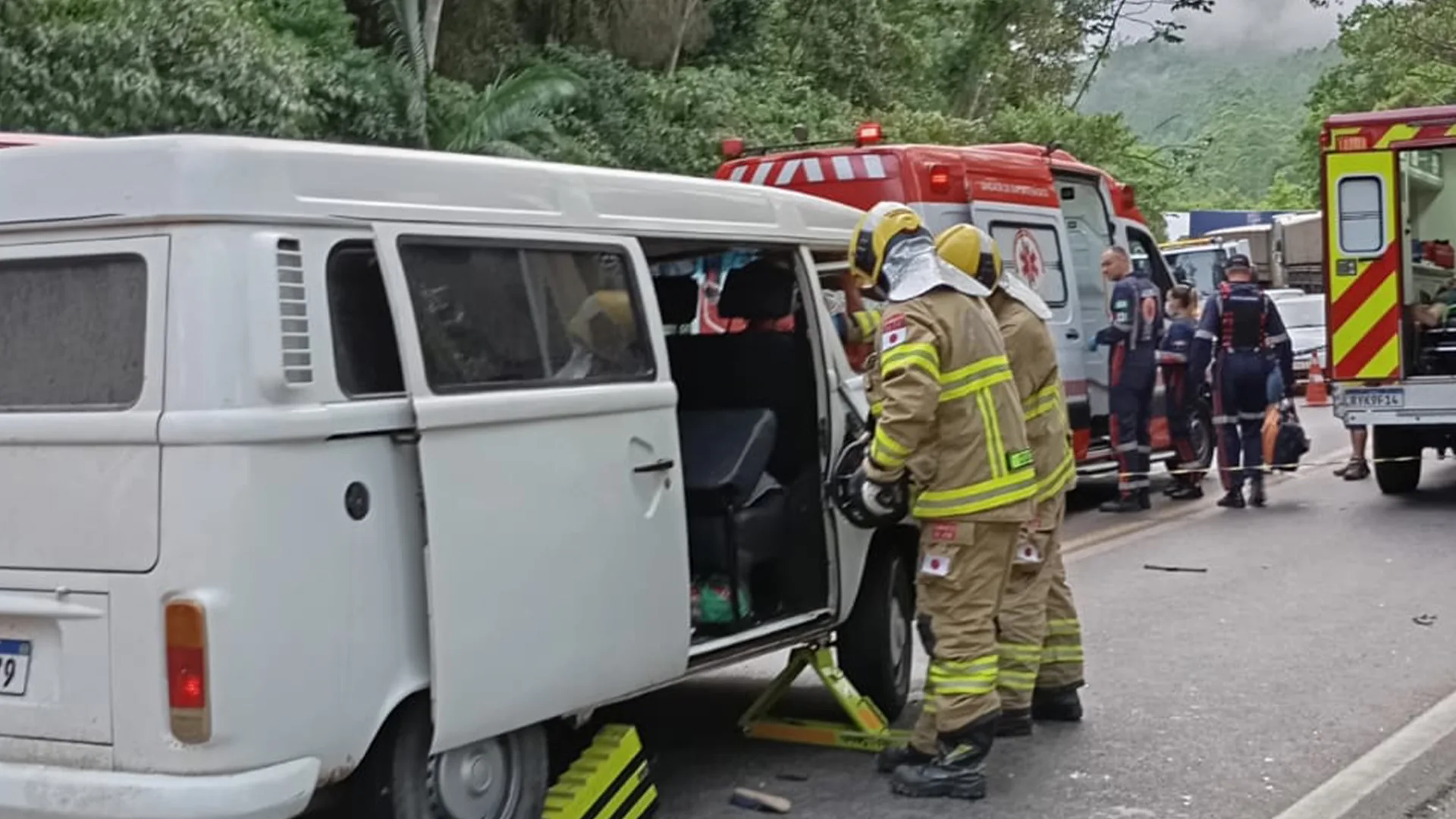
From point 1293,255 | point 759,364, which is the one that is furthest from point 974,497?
point 1293,255

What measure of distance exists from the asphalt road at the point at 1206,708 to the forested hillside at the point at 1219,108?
81.8ft

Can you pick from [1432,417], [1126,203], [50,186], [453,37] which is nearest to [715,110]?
[453,37]

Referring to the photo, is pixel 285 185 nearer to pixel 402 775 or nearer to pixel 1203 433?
pixel 402 775

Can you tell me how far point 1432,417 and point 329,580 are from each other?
10406 millimetres

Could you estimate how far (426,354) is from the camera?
15.0 feet

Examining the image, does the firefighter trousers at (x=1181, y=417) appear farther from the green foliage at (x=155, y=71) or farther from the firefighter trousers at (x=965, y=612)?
the firefighter trousers at (x=965, y=612)

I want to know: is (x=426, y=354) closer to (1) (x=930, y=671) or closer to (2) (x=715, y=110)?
(1) (x=930, y=671)

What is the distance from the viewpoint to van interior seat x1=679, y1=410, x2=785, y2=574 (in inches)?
242

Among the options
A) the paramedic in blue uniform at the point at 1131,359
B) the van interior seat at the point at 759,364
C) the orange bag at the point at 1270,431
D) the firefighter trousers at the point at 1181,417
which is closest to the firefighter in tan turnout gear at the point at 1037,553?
the van interior seat at the point at 759,364

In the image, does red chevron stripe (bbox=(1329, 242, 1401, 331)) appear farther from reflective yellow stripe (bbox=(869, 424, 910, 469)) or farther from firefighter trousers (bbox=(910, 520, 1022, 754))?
reflective yellow stripe (bbox=(869, 424, 910, 469))

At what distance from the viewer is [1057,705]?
6.86m

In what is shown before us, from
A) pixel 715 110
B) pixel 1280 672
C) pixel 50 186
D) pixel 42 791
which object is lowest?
pixel 1280 672

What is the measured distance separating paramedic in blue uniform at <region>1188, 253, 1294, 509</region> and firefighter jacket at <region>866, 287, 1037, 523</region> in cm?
779

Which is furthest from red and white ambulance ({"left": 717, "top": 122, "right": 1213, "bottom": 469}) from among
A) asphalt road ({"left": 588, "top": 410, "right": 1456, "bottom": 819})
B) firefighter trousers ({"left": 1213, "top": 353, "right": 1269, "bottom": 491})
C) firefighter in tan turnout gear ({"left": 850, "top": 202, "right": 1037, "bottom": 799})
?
firefighter in tan turnout gear ({"left": 850, "top": 202, "right": 1037, "bottom": 799})
